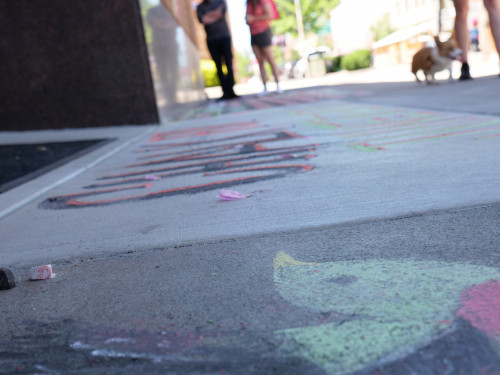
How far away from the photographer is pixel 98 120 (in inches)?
277

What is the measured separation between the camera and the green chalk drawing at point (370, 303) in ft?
3.58

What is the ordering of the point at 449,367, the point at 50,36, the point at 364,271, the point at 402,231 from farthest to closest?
the point at 50,36, the point at 402,231, the point at 364,271, the point at 449,367

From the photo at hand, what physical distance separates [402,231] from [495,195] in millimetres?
465

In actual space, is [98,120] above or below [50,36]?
below

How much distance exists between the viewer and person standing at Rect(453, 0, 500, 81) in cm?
637

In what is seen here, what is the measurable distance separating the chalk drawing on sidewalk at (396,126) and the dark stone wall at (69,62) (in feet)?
8.00

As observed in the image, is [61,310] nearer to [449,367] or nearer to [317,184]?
[449,367]

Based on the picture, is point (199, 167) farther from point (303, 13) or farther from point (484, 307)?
point (303, 13)

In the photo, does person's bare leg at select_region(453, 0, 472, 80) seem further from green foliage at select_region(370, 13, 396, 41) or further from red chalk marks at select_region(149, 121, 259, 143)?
green foliage at select_region(370, 13, 396, 41)

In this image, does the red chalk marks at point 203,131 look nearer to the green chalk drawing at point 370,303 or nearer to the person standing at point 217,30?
the green chalk drawing at point 370,303

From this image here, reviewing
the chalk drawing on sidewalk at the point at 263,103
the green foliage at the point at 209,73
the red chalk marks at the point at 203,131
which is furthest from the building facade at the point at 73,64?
the green foliage at the point at 209,73

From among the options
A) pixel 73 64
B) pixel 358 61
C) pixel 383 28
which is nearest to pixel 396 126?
pixel 73 64

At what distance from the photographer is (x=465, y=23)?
26.1 feet

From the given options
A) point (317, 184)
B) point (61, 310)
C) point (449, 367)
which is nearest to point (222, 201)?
point (317, 184)
